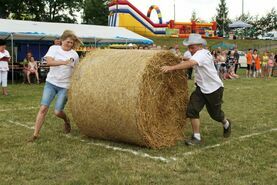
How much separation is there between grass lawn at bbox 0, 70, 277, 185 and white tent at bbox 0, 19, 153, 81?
38.0 feet

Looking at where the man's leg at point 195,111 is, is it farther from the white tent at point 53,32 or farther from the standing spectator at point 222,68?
the standing spectator at point 222,68

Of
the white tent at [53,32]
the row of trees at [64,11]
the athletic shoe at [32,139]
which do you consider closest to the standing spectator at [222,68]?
the white tent at [53,32]

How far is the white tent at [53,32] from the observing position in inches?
759

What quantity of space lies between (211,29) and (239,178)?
2107 inches

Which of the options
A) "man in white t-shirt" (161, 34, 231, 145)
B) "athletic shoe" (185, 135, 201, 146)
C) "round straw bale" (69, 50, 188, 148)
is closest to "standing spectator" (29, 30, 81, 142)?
"round straw bale" (69, 50, 188, 148)

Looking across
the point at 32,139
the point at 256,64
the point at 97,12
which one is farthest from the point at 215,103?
the point at 97,12

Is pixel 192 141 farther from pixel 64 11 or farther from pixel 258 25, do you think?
pixel 258 25

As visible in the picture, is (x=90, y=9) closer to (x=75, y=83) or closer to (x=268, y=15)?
(x=268, y=15)

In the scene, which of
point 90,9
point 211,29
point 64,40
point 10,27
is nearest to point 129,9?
point 211,29

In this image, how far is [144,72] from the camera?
20.3ft

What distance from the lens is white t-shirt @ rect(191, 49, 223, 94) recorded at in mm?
6629

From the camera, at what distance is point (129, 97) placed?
6.14 meters

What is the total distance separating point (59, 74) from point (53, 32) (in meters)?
13.7

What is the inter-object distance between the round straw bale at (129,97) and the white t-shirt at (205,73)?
393 mm
